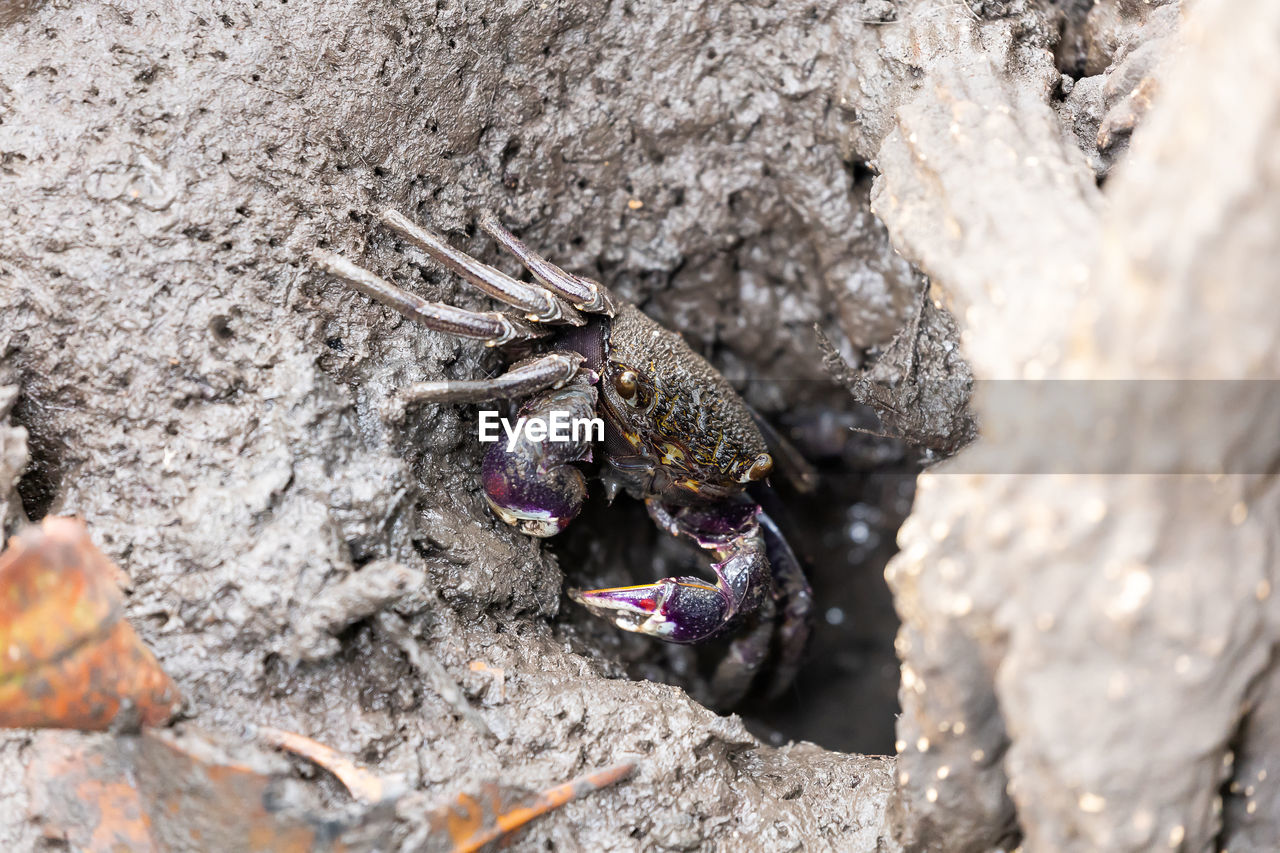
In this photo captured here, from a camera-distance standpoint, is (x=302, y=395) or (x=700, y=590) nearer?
(x=302, y=395)

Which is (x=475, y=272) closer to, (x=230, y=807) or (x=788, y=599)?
(x=230, y=807)

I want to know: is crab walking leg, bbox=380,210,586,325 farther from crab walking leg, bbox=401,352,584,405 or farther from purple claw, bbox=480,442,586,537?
purple claw, bbox=480,442,586,537

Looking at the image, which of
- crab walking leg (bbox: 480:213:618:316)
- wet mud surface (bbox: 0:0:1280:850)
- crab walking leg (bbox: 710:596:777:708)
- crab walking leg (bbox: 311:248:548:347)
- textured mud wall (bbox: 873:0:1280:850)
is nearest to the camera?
textured mud wall (bbox: 873:0:1280:850)

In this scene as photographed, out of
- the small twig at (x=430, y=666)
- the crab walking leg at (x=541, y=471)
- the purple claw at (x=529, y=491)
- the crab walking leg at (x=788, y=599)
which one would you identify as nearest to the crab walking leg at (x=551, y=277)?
the crab walking leg at (x=541, y=471)

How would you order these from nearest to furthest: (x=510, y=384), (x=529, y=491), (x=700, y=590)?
(x=510, y=384) < (x=529, y=491) < (x=700, y=590)

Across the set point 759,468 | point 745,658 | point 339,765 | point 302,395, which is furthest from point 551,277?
point 745,658

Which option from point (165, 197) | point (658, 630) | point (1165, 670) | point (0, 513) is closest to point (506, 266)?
point (165, 197)

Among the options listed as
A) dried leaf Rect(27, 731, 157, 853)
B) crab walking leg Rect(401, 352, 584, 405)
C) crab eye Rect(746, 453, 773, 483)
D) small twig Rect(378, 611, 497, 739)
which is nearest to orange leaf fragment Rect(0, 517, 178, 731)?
dried leaf Rect(27, 731, 157, 853)

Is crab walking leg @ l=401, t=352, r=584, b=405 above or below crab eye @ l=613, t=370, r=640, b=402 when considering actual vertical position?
above
